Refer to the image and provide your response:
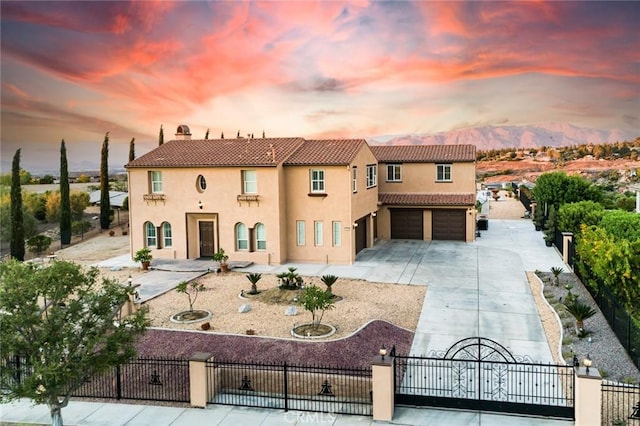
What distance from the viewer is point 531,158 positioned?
11862cm

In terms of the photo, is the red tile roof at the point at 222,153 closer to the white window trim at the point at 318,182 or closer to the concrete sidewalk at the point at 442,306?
the white window trim at the point at 318,182

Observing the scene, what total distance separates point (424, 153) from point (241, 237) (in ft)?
51.0

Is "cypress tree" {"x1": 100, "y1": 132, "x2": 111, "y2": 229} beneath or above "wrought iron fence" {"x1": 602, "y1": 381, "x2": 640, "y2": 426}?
above

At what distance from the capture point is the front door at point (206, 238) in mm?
31559

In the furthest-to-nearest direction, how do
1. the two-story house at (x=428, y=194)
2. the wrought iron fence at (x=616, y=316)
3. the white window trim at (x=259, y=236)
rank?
the two-story house at (x=428, y=194) → the white window trim at (x=259, y=236) → the wrought iron fence at (x=616, y=316)

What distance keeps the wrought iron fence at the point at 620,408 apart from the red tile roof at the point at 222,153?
20.4 m

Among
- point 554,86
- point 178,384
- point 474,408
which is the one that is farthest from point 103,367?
point 554,86

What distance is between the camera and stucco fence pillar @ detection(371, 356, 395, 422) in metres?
12.2

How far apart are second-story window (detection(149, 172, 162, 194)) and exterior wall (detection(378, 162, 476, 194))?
51.0 feet

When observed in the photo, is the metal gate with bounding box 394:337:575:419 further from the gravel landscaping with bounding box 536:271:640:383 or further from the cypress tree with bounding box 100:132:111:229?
the cypress tree with bounding box 100:132:111:229

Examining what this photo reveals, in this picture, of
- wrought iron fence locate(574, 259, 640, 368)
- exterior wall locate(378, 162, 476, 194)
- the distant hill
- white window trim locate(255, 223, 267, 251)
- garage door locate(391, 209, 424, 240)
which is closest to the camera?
wrought iron fence locate(574, 259, 640, 368)

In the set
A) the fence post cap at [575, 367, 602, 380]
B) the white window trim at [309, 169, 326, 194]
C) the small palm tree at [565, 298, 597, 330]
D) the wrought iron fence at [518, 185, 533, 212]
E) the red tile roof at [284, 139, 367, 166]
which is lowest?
the small palm tree at [565, 298, 597, 330]

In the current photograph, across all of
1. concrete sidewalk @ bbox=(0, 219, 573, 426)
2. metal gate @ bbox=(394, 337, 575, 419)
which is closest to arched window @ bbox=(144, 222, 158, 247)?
concrete sidewalk @ bbox=(0, 219, 573, 426)

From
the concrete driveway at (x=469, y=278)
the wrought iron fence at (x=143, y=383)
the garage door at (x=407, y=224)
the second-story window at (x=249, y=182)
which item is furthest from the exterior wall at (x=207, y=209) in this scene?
the wrought iron fence at (x=143, y=383)
